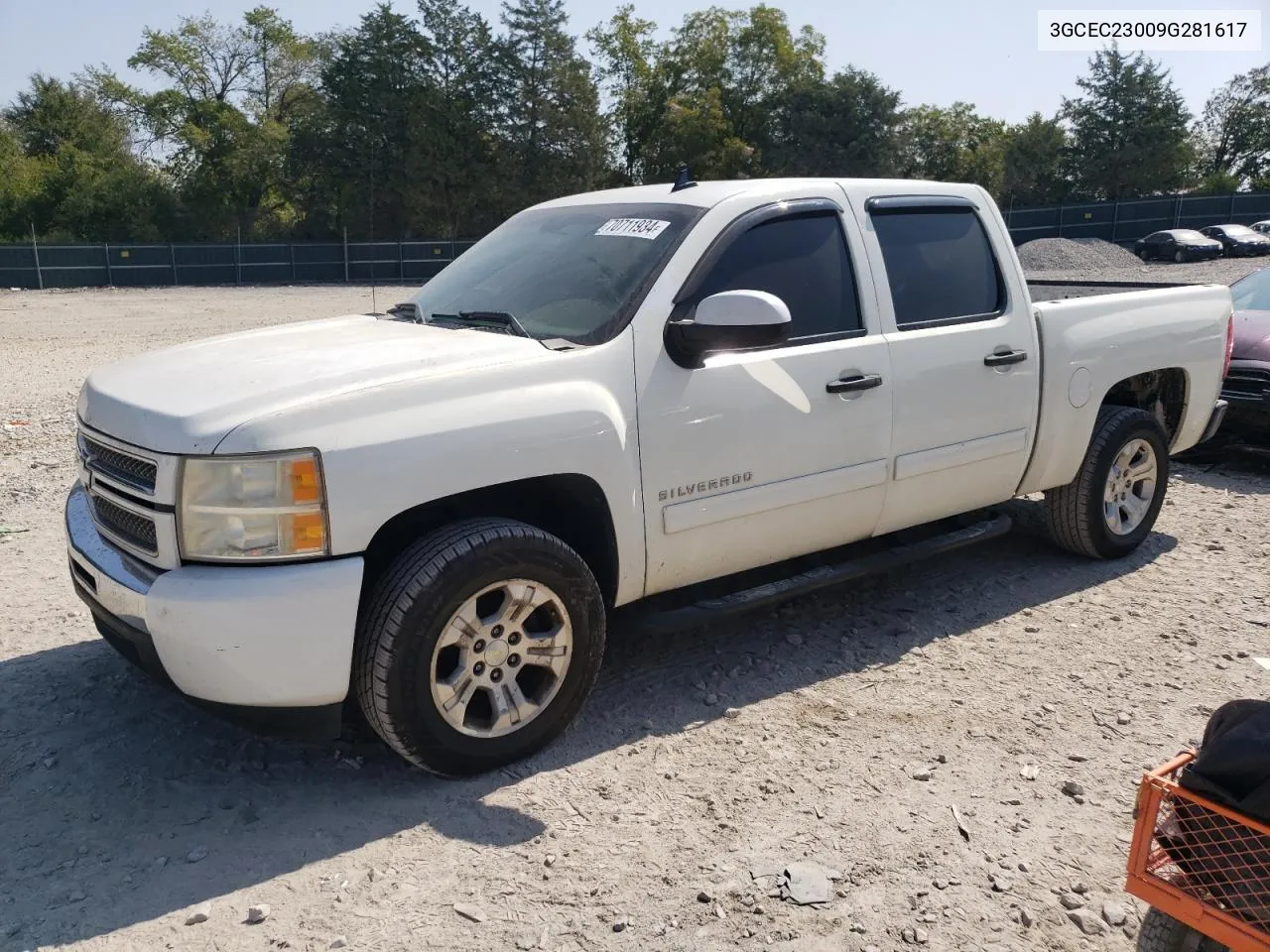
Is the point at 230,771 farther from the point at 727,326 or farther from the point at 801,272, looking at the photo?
the point at 801,272

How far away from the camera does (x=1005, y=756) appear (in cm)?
367

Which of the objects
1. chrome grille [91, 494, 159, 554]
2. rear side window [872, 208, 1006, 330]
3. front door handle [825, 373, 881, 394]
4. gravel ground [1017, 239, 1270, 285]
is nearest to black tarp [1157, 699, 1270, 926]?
front door handle [825, 373, 881, 394]

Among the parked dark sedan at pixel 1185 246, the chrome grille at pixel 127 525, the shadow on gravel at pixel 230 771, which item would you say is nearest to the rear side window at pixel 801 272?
the shadow on gravel at pixel 230 771

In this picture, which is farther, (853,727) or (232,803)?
(853,727)

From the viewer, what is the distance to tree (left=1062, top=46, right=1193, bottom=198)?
59062 mm

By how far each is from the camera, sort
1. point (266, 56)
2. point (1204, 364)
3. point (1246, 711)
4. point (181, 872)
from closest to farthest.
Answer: point (1246, 711), point (181, 872), point (1204, 364), point (266, 56)

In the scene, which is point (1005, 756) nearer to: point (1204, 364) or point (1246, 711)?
point (1246, 711)

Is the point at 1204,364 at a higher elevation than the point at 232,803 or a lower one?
higher

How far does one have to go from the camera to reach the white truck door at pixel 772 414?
3.72 meters

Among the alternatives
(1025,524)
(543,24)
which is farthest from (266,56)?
(1025,524)

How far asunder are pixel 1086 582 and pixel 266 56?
67.6m

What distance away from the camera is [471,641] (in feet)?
11.0

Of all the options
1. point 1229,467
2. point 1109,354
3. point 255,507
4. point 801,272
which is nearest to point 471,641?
point 255,507

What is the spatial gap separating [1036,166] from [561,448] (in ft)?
218
